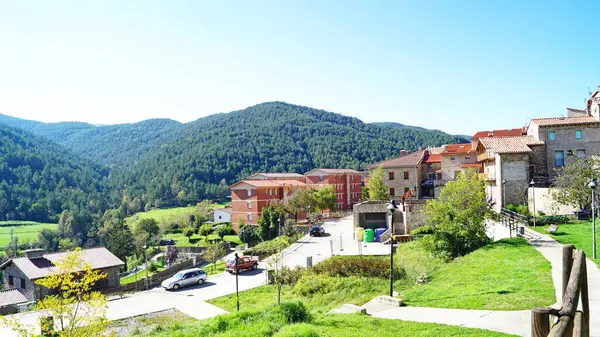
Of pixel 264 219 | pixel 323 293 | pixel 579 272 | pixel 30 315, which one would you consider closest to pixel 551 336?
pixel 579 272

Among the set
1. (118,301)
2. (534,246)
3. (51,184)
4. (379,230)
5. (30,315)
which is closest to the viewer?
(534,246)

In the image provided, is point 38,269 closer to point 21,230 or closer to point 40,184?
point 21,230

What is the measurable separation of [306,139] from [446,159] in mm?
123728

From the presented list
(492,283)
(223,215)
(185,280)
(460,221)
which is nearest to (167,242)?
(223,215)

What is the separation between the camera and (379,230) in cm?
3925

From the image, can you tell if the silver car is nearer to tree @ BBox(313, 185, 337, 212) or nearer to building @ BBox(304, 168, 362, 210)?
tree @ BBox(313, 185, 337, 212)

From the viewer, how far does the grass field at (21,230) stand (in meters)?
92.7

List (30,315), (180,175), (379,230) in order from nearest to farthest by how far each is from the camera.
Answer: (30,315) < (379,230) < (180,175)

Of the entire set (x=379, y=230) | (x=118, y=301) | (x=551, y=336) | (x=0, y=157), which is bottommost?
(x=118, y=301)

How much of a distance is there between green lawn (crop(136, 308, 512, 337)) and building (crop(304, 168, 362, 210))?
223 feet

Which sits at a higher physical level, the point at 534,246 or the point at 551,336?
the point at 551,336

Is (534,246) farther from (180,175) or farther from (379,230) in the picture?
(180,175)

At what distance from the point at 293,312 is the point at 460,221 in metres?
13.5

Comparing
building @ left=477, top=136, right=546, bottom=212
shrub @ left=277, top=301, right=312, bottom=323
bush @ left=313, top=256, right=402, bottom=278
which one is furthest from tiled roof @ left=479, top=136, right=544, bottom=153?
shrub @ left=277, top=301, right=312, bottom=323
